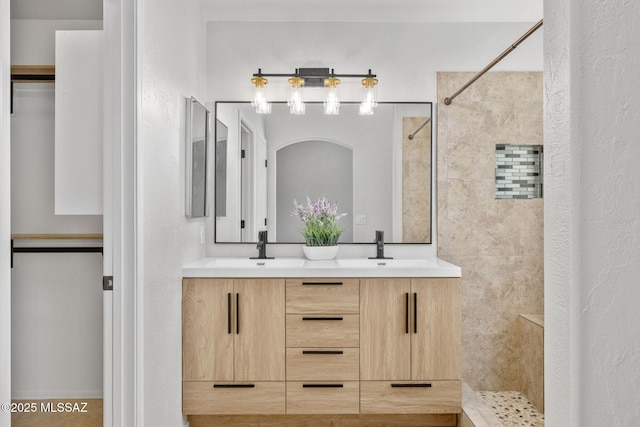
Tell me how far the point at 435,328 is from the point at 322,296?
0.64 m

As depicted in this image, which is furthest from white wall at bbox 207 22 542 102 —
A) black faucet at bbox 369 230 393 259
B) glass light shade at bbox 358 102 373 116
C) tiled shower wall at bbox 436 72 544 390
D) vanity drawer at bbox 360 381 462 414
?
vanity drawer at bbox 360 381 462 414

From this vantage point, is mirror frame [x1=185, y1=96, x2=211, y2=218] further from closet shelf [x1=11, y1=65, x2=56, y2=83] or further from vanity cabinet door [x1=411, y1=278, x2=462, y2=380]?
vanity cabinet door [x1=411, y1=278, x2=462, y2=380]

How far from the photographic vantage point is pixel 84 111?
195cm

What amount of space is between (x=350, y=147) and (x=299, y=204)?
0.52 metres

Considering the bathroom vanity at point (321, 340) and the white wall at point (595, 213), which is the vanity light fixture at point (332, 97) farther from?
the white wall at point (595, 213)

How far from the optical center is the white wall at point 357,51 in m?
3.04

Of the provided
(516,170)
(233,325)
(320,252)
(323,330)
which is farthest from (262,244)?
(516,170)

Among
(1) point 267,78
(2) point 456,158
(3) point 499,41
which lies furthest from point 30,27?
(3) point 499,41

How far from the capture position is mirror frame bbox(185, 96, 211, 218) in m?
2.52

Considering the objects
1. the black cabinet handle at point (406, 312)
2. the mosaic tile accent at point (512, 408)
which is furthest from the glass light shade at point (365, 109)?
the mosaic tile accent at point (512, 408)

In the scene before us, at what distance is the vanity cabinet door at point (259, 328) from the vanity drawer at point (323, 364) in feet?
0.24

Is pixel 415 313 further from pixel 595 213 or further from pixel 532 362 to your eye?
pixel 595 213

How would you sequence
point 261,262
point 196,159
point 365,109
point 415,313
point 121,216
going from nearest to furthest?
point 121,216 < point 415,313 < point 196,159 < point 261,262 < point 365,109

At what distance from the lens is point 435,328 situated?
8.04ft
